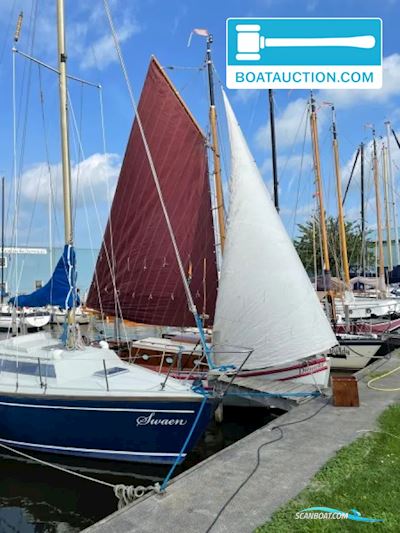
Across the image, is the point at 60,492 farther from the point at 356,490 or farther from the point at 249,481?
the point at 356,490

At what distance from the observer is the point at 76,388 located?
29.3ft

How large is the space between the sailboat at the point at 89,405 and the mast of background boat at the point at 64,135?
58cm

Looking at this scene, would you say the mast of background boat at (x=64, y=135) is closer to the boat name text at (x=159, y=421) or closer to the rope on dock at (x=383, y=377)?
the boat name text at (x=159, y=421)

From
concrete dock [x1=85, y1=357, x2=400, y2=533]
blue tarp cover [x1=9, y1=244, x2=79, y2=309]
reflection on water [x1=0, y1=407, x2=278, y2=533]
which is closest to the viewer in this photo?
concrete dock [x1=85, y1=357, x2=400, y2=533]

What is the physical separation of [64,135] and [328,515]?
8.98 m

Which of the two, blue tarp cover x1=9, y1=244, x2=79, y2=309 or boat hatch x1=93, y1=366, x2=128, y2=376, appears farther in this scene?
blue tarp cover x1=9, y1=244, x2=79, y2=309

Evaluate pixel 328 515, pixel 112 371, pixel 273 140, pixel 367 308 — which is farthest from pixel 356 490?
pixel 367 308

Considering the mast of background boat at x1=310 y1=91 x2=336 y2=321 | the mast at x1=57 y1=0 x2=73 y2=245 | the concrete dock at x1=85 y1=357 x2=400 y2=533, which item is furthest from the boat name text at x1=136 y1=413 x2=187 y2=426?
the mast of background boat at x1=310 y1=91 x2=336 y2=321

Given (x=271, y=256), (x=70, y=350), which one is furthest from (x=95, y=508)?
(x=271, y=256)

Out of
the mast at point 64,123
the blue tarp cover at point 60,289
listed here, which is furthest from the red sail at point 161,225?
the blue tarp cover at point 60,289

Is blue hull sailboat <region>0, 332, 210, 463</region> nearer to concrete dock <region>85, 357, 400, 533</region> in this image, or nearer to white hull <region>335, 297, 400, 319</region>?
concrete dock <region>85, 357, 400, 533</region>

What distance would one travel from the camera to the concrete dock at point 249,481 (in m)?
5.30

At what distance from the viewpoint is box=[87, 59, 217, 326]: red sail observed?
14219 mm

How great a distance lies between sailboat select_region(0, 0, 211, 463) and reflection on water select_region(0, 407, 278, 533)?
0.83ft
